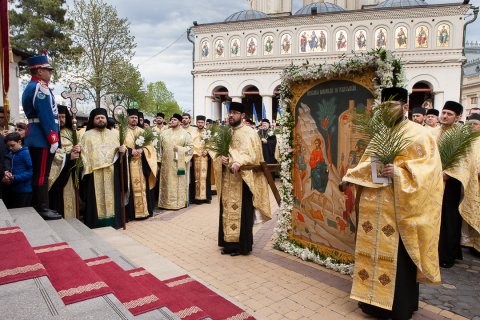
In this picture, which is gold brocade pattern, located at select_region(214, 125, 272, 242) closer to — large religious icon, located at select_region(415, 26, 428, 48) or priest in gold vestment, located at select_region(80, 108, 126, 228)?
priest in gold vestment, located at select_region(80, 108, 126, 228)

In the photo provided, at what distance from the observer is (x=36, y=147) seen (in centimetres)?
497

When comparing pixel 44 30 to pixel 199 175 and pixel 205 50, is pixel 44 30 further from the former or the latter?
pixel 199 175

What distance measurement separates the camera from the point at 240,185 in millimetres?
5871

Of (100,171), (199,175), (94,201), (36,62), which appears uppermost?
(36,62)

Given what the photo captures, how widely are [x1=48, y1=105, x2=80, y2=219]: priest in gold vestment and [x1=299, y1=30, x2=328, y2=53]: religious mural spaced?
25.7 meters

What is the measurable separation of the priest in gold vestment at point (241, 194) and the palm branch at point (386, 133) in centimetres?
236

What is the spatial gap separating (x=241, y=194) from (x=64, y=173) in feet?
10.4

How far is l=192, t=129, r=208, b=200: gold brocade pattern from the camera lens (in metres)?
10.2

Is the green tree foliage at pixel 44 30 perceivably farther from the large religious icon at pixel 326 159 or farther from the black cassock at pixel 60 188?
the large religious icon at pixel 326 159


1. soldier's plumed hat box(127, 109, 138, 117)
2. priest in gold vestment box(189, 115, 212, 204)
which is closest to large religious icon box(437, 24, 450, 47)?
priest in gold vestment box(189, 115, 212, 204)

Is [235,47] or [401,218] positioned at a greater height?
[235,47]

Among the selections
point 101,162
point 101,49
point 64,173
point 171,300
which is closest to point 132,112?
point 101,162

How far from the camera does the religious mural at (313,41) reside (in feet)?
95.6

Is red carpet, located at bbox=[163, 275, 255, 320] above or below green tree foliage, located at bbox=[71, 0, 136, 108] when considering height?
below
